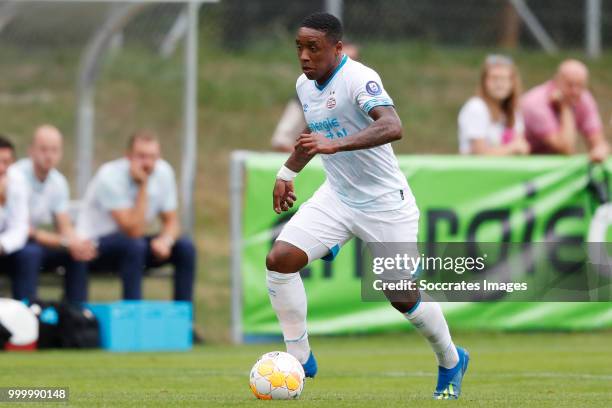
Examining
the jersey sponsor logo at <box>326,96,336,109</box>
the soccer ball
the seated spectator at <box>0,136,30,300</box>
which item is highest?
the jersey sponsor logo at <box>326,96,336,109</box>

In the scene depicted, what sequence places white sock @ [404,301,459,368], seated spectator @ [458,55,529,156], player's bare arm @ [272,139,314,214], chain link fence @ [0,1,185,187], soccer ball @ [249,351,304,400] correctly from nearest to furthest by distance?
1. soccer ball @ [249,351,304,400]
2. player's bare arm @ [272,139,314,214]
3. white sock @ [404,301,459,368]
4. seated spectator @ [458,55,529,156]
5. chain link fence @ [0,1,185,187]

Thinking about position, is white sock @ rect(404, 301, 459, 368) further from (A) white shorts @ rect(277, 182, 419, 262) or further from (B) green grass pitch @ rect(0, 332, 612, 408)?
(A) white shorts @ rect(277, 182, 419, 262)

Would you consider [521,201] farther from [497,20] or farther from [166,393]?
[497,20]

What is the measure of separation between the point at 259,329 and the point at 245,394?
189 inches

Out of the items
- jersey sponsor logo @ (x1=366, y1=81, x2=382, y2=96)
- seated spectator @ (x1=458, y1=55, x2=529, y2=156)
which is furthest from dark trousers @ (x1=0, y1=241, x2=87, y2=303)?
jersey sponsor logo @ (x1=366, y1=81, x2=382, y2=96)

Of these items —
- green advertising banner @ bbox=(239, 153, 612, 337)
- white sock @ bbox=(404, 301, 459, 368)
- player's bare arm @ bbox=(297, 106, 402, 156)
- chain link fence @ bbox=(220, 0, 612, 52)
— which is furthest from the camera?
chain link fence @ bbox=(220, 0, 612, 52)

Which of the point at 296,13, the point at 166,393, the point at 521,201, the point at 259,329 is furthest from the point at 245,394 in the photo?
the point at 296,13

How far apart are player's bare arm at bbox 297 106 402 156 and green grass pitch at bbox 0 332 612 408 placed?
1.31 metres

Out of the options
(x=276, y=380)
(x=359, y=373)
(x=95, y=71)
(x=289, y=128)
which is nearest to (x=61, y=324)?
(x=289, y=128)

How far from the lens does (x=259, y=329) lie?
12.5m

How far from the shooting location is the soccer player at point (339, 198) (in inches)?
297

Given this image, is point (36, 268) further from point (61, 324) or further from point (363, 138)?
point (363, 138)

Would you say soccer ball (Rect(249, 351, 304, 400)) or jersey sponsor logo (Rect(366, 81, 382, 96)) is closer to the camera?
soccer ball (Rect(249, 351, 304, 400))

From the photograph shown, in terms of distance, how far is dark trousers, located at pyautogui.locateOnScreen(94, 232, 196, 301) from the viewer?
12.3m
